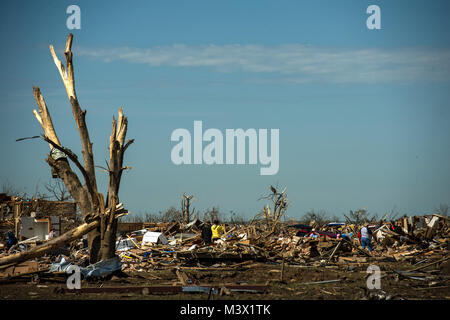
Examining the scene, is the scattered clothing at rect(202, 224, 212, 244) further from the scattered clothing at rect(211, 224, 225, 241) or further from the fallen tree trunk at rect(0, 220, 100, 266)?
the fallen tree trunk at rect(0, 220, 100, 266)

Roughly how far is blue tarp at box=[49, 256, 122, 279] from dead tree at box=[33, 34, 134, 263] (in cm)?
32

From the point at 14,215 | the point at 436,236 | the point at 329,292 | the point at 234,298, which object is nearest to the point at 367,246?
the point at 436,236

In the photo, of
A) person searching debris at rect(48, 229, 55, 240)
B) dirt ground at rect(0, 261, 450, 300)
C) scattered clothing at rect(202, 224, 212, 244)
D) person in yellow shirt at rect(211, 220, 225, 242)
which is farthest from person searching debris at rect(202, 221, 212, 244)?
person searching debris at rect(48, 229, 55, 240)

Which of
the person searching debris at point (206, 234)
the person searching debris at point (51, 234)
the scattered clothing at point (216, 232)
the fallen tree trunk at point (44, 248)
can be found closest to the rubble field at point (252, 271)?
the fallen tree trunk at point (44, 248)

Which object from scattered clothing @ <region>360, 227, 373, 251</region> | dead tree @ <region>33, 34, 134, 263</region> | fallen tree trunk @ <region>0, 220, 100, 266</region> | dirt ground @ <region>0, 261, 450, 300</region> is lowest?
scattered clothing @ <region>360, 227, 373, 251</region>

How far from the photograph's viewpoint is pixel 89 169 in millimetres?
15391

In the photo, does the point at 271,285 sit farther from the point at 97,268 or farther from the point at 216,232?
the point at 216,232

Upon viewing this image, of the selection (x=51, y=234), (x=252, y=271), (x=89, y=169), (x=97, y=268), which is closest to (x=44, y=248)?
(x=97, y=268)

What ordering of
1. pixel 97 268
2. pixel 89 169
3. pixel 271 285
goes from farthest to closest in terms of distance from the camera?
pixel 89 169, pixel 97 268, pixel 271 285

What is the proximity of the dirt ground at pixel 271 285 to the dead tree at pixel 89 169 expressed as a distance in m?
1.21

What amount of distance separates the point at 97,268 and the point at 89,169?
2.75 meters

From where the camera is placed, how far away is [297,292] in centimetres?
1234

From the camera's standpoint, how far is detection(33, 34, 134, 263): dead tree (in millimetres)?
15023
